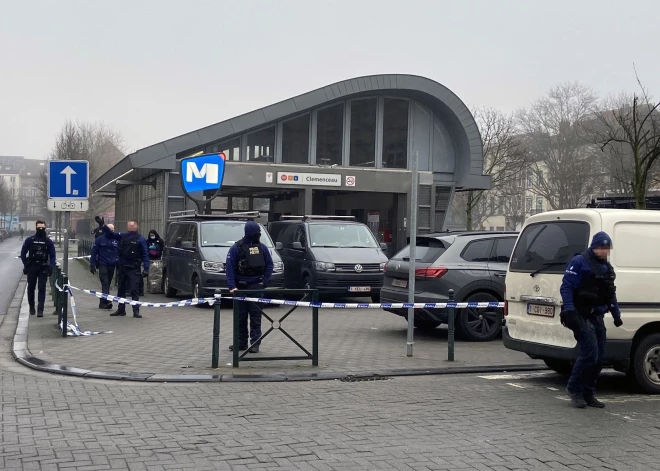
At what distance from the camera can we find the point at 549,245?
8.91 m

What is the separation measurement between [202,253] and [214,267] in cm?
50

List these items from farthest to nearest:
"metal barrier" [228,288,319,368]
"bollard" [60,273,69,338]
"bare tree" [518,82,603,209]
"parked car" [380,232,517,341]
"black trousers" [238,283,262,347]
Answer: "bare tree" [518,82,603,209], "parked car" [380,232,517,341], "bollard" [60,273,69,338], "black trousers" [238,283,262,347], "metal barrier" [228,288,319,368]

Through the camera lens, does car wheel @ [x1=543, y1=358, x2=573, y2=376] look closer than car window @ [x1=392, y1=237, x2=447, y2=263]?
Yes

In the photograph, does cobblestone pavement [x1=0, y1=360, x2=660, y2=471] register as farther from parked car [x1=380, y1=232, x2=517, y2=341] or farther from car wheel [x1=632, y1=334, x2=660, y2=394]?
parked car [x1=380, y1=232, x2=517, y2=341]

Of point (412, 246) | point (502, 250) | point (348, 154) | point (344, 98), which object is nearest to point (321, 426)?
point (412, 246)

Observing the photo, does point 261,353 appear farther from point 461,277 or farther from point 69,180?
point 69,180

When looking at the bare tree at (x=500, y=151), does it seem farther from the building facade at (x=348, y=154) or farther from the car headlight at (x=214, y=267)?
the car headlight at (x=214, y=267)

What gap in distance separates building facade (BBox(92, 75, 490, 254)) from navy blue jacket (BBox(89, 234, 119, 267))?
10364 millimetres

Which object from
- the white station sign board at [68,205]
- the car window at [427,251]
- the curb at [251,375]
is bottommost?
the curb at [251,375]

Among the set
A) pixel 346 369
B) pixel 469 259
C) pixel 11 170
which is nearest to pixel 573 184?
→ pixel 469 259

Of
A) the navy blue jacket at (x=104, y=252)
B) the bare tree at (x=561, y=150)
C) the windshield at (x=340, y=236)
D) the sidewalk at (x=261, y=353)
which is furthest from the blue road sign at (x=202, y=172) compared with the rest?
the bare tree at (x=561, y=150)

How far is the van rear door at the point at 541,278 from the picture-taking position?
855cm

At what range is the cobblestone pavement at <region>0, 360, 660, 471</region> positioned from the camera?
19.0 feet

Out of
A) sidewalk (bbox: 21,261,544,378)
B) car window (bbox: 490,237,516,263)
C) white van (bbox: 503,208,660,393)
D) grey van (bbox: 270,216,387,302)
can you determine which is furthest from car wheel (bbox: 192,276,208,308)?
white van (bbox: 503,208,660,393)
